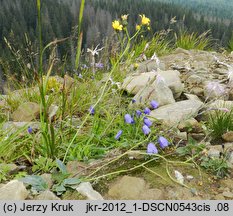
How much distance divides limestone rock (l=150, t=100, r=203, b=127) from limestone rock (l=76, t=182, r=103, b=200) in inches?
51.7

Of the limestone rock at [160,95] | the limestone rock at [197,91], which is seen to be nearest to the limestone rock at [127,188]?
the limestone rock at [160,95]

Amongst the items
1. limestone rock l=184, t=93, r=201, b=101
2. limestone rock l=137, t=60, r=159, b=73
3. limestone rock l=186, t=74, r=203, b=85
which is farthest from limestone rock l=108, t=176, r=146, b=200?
limestone rock l=137, t=60, r=159, b=73

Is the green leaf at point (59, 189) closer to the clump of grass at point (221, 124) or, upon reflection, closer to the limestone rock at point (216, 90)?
the limestone rock at point (216, 90)

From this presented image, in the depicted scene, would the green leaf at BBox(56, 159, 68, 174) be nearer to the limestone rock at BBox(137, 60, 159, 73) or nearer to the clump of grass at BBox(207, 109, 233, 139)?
the clump of grass at BBox(207, 109, 233, 139)

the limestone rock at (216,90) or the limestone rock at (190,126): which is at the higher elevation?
the limestone rock at (216,90)

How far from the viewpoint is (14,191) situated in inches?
96.4

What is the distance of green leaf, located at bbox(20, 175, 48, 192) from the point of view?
2.62 metres

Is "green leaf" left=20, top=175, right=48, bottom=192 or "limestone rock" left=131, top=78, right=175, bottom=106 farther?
"limestone rock" left=131, top=78, right=175, bottom=106

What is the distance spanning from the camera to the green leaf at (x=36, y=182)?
8.60 ft

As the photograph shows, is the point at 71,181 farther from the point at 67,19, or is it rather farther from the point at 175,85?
the point at 67,19

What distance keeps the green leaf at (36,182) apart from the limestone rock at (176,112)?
4.87ft

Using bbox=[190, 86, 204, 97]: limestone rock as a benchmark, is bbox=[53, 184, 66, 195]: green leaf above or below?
above

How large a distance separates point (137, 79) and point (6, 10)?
276 ft

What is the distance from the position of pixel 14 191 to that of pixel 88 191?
1.70 feet
